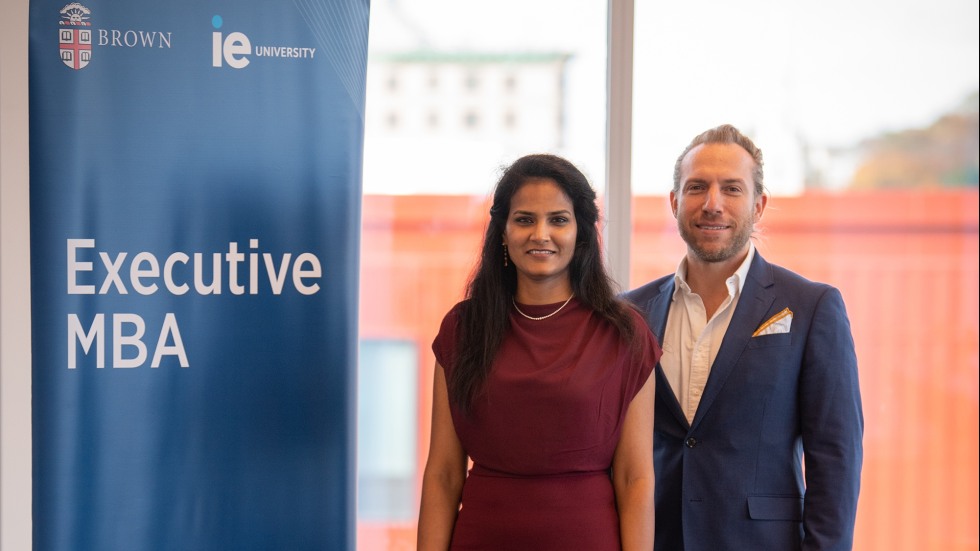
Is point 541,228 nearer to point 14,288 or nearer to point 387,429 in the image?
point 387,429

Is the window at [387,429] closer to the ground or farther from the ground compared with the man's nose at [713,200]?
closer to the ground

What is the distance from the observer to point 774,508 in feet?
6.22

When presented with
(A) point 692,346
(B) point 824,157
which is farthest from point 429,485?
(B) point 824,157

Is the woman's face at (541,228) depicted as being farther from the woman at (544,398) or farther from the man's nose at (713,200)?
the man's nose at (713,200)

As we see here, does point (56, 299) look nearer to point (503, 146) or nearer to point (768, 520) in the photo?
point (503, 146)

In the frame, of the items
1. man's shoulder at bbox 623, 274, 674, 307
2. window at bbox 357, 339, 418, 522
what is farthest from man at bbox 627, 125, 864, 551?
window at bbox 357, 339, 418, 522

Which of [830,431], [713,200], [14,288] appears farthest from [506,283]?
[14,288]

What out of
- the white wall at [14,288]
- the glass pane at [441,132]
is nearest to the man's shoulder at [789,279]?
the glass pane at [441,132]

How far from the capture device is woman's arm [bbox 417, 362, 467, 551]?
191cm

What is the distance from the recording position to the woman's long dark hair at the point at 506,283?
6.08 ft

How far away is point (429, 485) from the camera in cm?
192

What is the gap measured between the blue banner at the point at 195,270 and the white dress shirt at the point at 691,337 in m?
0.94

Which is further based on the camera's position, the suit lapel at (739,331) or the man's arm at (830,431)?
the suit lapel at (739,331)

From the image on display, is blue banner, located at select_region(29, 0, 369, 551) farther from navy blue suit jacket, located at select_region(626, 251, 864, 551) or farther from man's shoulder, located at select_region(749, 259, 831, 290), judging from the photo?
man's shoulder, located at select_region(749, 259, 831, 290)
